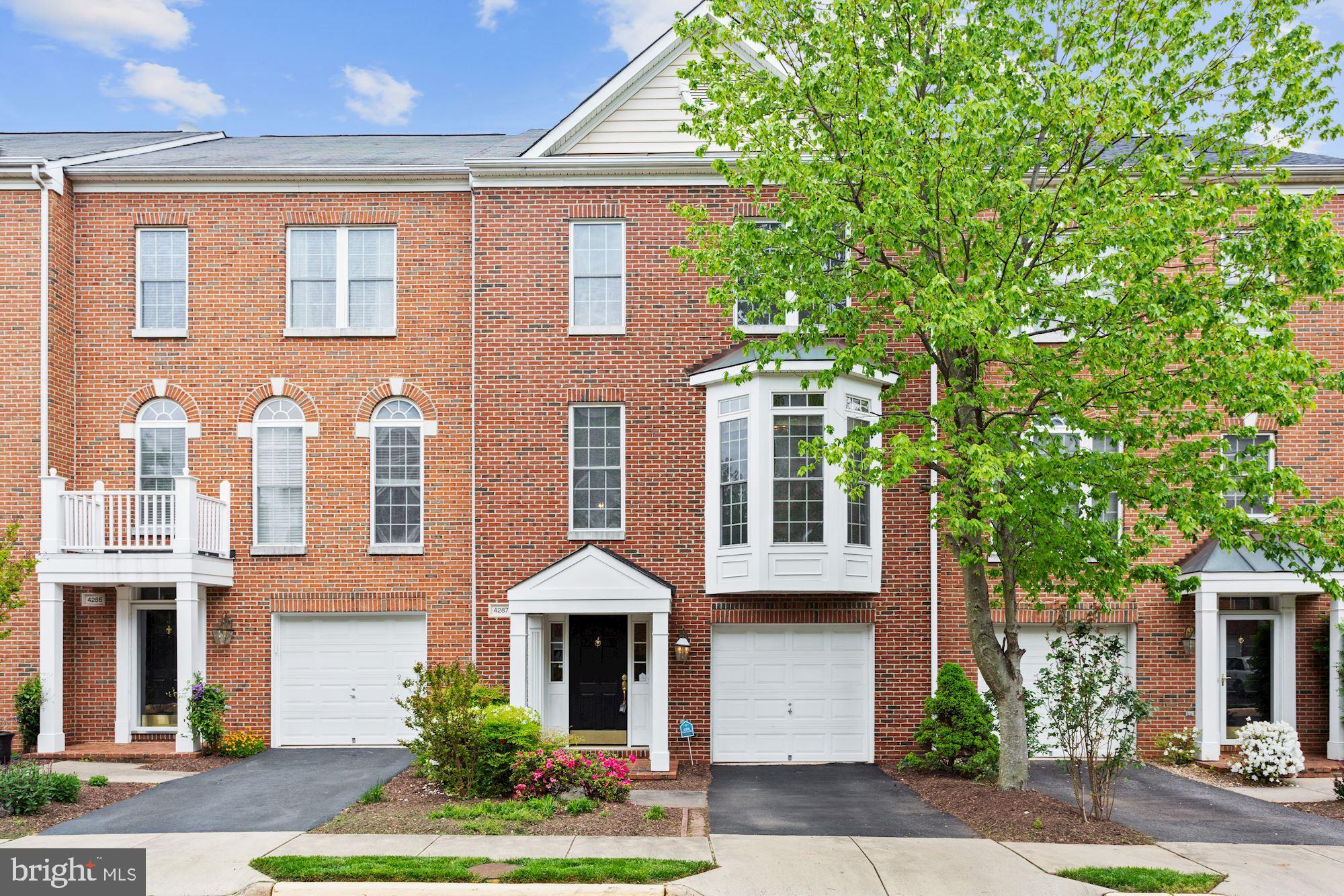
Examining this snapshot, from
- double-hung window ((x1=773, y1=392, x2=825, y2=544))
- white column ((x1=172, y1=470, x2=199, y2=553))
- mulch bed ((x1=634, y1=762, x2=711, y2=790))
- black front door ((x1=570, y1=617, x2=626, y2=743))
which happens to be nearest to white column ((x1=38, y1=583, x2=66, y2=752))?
white column ((x1=172, y1=470, x2=199, y2=553))

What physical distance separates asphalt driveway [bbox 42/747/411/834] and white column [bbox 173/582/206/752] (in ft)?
3.49

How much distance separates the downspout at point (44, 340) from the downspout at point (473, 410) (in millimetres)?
6488

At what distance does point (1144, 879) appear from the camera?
10086 millimetres

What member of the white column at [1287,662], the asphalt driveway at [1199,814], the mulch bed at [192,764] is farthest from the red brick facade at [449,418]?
the asphalt driveway at [1199,814]

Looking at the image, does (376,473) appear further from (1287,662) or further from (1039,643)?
(1287,662)

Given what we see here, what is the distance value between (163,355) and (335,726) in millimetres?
6632

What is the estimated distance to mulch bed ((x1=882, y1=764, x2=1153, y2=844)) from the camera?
11781mm

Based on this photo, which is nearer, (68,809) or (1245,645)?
(68,809)

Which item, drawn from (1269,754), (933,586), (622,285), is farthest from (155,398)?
(1269,754)

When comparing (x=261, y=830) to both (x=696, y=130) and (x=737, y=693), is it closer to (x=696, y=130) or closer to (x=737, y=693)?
(x=737, y=693)

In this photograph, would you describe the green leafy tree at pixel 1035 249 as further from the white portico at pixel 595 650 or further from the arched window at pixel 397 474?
the arched window at pixel 397 474

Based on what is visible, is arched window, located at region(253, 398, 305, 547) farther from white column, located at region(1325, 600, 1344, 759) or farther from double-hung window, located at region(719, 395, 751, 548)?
white column, located at region(1325, 600, 1344, 759)

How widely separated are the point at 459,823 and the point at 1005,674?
21.6ft

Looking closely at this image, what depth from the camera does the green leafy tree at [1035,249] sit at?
451 inches
